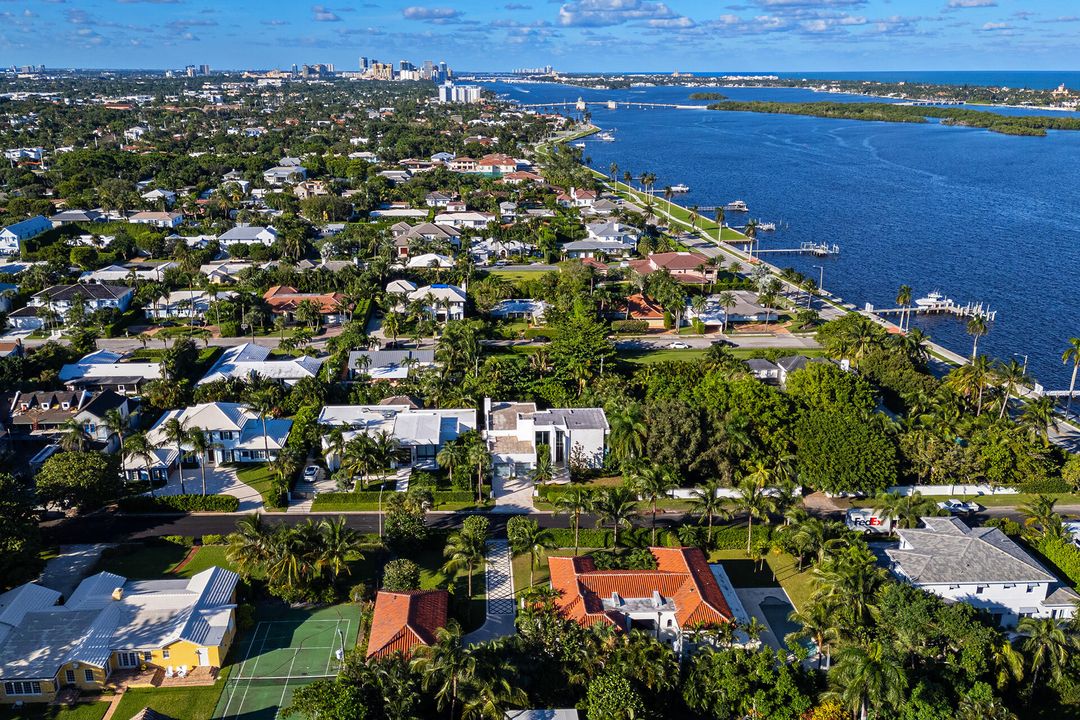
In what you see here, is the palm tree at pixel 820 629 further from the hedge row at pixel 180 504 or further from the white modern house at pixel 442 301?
the white modern house at pixel 442 301

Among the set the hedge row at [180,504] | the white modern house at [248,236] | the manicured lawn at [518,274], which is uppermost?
the white modern house at [248,236]

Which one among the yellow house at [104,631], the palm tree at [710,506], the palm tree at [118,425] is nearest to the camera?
the yellow house at [104,631]

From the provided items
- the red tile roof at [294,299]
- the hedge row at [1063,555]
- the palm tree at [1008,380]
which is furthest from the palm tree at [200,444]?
the palm tree at [1008,380]

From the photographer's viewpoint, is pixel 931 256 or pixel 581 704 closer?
pixel 581 704

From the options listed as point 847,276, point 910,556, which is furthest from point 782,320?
point 910,556

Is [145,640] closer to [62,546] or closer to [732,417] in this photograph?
[62,546]

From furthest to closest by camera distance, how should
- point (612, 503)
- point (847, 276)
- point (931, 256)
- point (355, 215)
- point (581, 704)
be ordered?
point (355, 215)
point (931, 256)
point (847, 276)
point (612, 503)
point (581, 704)

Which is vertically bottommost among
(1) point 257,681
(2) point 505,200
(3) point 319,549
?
(1) point 257,681
